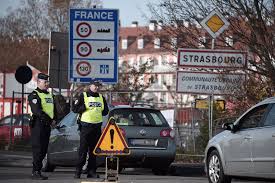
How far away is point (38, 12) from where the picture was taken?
195 ft

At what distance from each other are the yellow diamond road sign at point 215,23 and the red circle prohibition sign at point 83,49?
12.1ft

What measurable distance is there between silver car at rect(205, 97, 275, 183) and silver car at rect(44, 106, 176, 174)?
7.45 ft

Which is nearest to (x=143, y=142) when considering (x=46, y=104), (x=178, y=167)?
(x=46, y=104)

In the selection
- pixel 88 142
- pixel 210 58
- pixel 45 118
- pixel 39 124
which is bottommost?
pixel 88 142

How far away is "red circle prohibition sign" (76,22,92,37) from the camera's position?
22.1 meters

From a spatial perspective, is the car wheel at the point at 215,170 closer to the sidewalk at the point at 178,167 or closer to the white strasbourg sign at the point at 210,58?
the sidewalk at the point at 178,167

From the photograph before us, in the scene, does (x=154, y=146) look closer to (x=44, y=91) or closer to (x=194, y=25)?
(x=44, y=91)

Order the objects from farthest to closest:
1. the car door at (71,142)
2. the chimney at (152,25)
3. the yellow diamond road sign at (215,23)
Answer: the chimney at (152,25)
the yellow diamond road sign at (215,23)
the car door at (71,142)

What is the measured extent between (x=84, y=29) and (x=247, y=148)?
9528 millimetres

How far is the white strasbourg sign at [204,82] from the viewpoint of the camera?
20078 mm

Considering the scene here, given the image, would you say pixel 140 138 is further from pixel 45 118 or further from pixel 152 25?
pixel 152 25

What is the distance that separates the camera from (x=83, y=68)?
22109 millimetres

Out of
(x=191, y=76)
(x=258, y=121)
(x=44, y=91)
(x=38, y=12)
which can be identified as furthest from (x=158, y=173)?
(x=38, y=12)

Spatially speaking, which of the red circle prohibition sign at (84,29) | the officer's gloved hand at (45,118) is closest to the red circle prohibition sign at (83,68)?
the red circle prohibition sign at (84,29)
